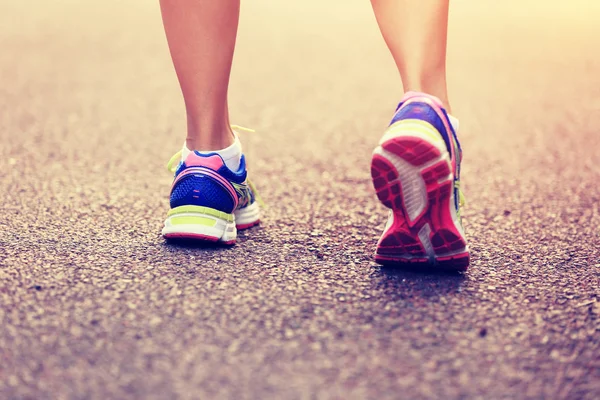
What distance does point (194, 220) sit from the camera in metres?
1.75

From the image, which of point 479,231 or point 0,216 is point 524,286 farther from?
point 0,216

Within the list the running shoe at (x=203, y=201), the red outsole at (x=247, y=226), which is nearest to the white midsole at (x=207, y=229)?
the running shoe at (x=203, y=201)

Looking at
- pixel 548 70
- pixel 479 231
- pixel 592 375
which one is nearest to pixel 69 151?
pixel 479 231

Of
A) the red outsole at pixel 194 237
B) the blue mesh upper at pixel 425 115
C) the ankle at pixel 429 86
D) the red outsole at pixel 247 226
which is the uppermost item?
the ankle at pixel 429 86

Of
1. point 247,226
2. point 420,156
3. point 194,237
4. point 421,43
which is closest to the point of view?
point 420,156

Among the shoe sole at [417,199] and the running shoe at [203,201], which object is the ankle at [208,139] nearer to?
the running shoe at [203,201]

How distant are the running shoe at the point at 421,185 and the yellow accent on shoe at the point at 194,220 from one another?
0.37 m

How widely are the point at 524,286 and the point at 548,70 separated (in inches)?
119

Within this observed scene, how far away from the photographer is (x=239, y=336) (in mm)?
1302

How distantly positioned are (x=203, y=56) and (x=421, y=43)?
1.54 ft

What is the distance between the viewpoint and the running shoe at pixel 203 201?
1.74 m

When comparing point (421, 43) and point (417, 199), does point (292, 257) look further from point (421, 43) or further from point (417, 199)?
point (421, 43)

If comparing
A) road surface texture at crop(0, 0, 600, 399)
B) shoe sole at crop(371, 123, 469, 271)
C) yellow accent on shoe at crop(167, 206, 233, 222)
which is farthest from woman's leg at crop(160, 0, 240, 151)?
shoe sole at crop(371, 123, 469, 271)

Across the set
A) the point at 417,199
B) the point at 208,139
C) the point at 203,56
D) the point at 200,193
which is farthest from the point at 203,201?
the point at 417,199
